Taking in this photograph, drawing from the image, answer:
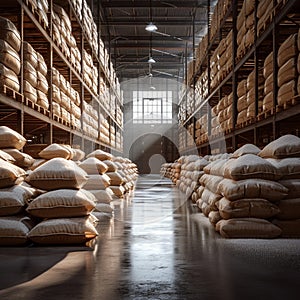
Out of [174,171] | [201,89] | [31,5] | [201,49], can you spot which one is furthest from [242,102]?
[174,171]

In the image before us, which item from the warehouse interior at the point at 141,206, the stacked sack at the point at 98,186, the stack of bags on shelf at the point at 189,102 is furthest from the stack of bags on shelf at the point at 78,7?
the stack of bags on shelf at the point at 189,102

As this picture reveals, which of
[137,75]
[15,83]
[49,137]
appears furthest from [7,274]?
[137,75]

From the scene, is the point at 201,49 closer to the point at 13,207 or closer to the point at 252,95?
the point at 252,95

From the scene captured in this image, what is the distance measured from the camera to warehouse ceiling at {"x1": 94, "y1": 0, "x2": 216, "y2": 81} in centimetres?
2089

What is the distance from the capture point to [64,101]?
1141 centimetres

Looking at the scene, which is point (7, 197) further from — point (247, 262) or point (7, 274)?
point (247, 262)

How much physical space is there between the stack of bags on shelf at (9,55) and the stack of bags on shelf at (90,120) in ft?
21.7

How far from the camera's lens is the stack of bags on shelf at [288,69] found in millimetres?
7477

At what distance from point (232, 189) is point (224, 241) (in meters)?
0.70

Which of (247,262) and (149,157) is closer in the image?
(247,262)

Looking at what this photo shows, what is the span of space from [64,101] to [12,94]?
4.10 metres

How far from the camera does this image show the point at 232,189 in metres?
5.89

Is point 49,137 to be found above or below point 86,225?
above

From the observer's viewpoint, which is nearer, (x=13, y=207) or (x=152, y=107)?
(x=13, y=207)
